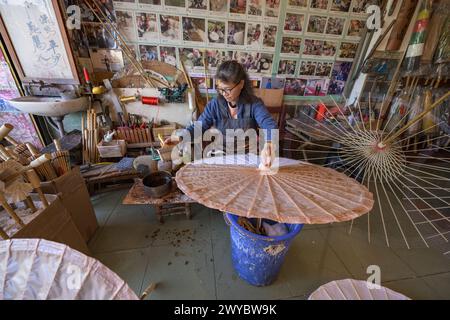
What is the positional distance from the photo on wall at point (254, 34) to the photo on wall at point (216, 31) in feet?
1.04

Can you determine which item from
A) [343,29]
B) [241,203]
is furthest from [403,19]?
[241,203]

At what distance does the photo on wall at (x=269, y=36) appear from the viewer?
2.21 meters

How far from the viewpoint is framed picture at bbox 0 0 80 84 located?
1.67 meters

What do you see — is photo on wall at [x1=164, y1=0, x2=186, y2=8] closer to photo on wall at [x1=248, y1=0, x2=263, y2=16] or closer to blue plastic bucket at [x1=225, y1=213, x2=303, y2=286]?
photo on wall at [x1=248, y1=0, x2=263, y2=16]

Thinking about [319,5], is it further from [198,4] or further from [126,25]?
[126,25]

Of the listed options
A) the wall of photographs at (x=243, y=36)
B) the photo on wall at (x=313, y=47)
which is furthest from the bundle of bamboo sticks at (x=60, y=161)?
the photo on wall at (x=313, y=47)

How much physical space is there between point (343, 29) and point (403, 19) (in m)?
0.70

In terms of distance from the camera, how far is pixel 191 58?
2238 millimetres

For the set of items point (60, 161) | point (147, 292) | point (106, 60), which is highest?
point (106, 60)

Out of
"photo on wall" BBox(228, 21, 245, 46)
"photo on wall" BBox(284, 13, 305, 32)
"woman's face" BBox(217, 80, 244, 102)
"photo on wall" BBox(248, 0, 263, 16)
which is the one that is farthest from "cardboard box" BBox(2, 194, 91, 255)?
"photo on wall" BBox(284, 13, 305, 32)

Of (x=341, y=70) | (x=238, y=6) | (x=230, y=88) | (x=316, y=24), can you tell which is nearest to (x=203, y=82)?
(x=238, y=6)

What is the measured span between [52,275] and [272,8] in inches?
111

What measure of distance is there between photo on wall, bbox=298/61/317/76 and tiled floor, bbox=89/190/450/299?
6.53 ft

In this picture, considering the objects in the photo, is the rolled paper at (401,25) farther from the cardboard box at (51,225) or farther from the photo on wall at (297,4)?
the cardboard box at (51,225)
